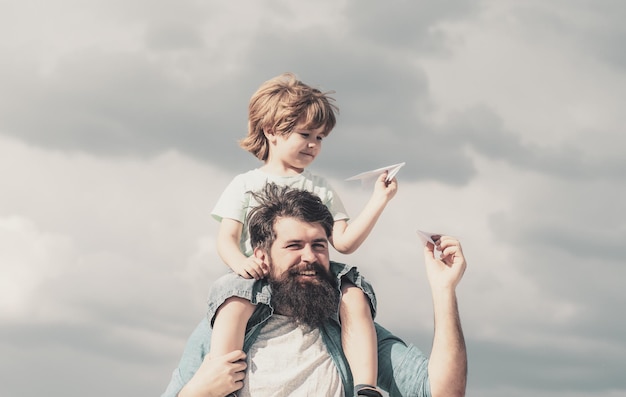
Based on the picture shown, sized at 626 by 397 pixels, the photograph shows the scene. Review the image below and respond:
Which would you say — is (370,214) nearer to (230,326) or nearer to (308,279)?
(308,279)

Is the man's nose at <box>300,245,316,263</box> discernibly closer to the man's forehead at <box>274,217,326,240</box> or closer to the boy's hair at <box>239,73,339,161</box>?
the man's forehead at <box>274,217,326,240</box>

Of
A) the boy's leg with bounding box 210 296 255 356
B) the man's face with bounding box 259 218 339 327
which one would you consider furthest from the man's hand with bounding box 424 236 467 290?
the boy's leg with bounding box 210 296 255 356

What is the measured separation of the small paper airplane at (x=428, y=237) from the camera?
28.2 ft

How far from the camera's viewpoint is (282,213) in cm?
881

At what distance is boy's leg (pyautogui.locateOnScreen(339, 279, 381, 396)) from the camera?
8.33 metres

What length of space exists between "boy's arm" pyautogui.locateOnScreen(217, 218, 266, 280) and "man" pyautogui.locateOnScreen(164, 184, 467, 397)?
127 millimetres

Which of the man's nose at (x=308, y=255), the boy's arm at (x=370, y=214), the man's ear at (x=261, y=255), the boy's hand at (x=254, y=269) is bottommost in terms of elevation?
the boy's hand at (x=254, y=269)

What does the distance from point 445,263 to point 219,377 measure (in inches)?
93.5

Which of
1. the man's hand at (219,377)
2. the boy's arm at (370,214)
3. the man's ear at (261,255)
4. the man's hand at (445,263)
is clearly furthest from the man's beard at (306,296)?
the boy's arm at (370,214)

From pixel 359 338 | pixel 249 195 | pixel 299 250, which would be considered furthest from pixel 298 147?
pixel 359 338

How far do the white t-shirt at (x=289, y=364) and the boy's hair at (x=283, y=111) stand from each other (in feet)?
8.94

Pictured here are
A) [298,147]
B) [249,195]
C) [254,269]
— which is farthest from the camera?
[298,147]

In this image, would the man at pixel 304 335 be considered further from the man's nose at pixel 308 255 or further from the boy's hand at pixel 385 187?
the boy's hand at pixel 385 187

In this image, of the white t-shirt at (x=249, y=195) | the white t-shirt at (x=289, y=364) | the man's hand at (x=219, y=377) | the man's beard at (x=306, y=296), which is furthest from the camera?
the white t-shirt at (x=249, y=195)
